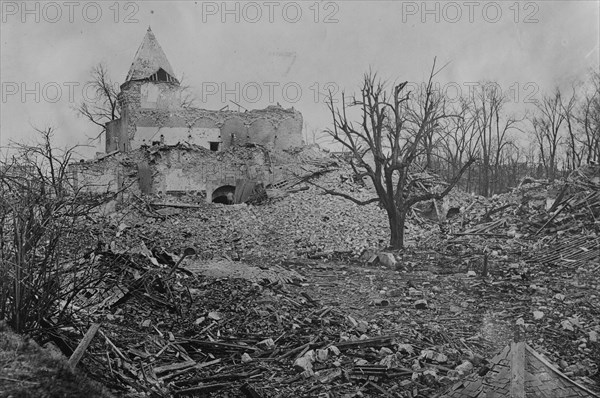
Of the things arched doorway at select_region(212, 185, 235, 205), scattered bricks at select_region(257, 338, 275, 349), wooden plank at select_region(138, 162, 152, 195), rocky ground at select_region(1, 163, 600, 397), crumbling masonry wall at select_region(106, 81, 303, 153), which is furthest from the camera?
crumbling masonry wall at select_region(106, 81, 303, 153)

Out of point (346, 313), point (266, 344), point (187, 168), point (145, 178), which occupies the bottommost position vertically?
point (266, 344)

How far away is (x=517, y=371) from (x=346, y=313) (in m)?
3.45

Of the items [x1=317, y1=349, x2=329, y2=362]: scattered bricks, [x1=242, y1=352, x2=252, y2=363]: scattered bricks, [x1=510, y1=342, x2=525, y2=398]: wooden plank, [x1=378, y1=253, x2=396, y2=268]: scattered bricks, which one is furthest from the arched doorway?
[x1=510, y1=342, x2=525, y2=398]: wooden plank

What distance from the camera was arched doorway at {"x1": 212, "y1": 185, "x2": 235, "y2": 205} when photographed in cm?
2394

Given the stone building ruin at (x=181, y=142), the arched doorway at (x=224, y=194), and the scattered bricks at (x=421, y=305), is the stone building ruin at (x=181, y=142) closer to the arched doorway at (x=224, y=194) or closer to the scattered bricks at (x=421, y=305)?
the arched doorway at (x=224, y=194)

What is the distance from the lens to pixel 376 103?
1348 cm

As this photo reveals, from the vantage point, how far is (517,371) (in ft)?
12.2

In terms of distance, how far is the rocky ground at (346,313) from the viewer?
4582 millimetres

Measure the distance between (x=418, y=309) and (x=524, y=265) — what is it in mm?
3622

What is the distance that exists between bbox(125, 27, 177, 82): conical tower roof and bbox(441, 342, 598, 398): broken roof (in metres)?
28.5

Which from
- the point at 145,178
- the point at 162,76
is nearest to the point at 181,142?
the point at 145,178

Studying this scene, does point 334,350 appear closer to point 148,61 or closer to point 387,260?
point 387,260

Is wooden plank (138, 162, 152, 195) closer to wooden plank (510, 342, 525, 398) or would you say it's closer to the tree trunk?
the tree trunk

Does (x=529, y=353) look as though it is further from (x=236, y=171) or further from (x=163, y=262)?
Result: (x=236, y=171)
